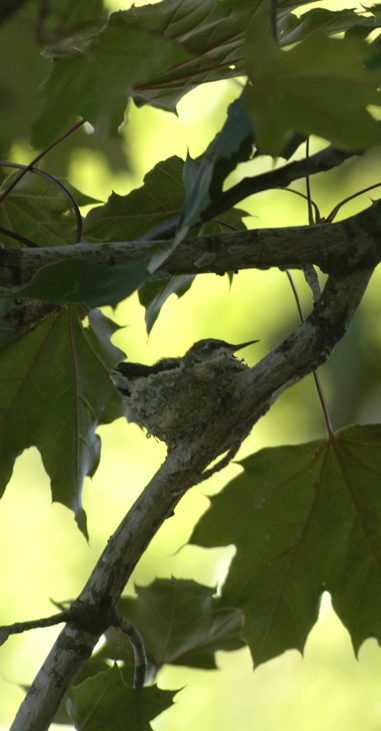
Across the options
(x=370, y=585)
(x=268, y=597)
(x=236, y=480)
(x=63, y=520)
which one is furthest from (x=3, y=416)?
(x=63, y=520)

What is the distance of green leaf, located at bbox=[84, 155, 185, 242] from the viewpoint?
79 centimetres

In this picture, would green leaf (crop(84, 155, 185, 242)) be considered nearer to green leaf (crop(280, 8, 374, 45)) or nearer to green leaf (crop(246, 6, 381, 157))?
green leaf (crop(280, 8, 374, 45))

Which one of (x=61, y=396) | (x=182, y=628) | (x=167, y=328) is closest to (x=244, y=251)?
(x=61, y=396)

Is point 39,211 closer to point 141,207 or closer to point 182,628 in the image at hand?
point 141,207

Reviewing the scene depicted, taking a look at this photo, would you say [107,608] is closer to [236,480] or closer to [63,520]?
[236,480]

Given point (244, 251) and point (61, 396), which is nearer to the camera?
point (244, 251)

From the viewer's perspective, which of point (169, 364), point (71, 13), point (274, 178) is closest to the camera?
point (274, 178)

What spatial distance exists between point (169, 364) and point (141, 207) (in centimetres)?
22

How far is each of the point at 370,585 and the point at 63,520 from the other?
0.97 m

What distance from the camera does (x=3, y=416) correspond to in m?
0.88

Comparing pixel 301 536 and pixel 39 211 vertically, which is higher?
pixel 39 211

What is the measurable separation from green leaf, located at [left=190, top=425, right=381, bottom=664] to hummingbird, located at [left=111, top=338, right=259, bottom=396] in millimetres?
162

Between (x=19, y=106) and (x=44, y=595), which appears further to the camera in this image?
(x=44, y=595)

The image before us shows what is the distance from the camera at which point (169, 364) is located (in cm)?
78
